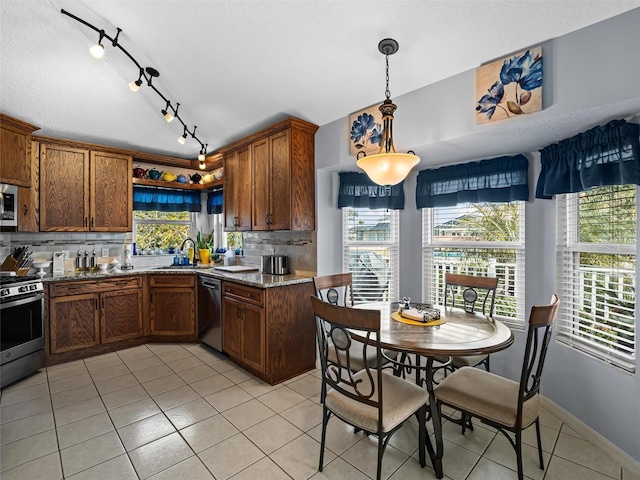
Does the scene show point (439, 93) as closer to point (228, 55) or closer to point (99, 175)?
point (228, 55)

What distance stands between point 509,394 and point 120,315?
3.93 meters

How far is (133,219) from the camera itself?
4.41 m

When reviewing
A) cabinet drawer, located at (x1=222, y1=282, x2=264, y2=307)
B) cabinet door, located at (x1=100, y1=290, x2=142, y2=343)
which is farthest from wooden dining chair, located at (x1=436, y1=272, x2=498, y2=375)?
cabinet door, located at (x1=100, y1=290, x2=142, y2=343)

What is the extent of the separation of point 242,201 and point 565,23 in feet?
10.5

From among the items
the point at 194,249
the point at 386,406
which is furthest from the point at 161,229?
the point at 386,406

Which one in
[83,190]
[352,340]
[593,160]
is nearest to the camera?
[593,160]

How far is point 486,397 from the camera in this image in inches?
69.4

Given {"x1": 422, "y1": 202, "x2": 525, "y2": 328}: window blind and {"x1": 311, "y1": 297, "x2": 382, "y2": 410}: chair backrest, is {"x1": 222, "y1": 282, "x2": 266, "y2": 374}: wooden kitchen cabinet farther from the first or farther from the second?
{"x1": 422, "y1": 202, "x2": 525, "y2": 328}: window blind

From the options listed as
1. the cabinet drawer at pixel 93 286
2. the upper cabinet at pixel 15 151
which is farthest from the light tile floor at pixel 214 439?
the upper cabinet at pixel 15 151

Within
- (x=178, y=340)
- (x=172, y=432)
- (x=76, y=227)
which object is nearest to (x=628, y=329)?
(x=172, y=432)

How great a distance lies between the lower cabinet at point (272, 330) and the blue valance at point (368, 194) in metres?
1.03

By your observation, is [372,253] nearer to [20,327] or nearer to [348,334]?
[348,334]

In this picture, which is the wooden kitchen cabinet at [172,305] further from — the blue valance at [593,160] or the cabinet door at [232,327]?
the blue valance at [593,160]

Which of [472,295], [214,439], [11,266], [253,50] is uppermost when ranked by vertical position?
[253,50]
